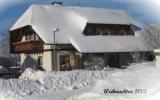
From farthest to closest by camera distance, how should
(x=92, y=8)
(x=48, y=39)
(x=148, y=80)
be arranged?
(x=92, y=8) → (x=48, y=39) → (x=148, y=80)

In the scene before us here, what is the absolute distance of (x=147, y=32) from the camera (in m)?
41.9

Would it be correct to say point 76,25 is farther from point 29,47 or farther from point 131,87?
point 131,87

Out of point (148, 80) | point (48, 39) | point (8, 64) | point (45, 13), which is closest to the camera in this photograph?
A: point (148, 80)

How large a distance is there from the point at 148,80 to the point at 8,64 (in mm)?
52217

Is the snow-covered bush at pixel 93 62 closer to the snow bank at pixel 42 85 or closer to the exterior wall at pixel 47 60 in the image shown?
the exterior wall at pixel 47 60

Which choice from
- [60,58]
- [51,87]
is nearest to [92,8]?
[60,58]

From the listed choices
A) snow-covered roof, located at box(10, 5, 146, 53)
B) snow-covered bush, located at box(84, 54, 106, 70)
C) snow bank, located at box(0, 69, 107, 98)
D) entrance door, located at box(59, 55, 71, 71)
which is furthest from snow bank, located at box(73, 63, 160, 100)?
entrance door, located at box(59, 55, 71, 71)

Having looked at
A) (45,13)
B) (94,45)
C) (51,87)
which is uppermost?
(45,13)

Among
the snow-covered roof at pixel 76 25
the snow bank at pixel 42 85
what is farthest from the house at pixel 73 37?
the snow bank at pixel 42 85

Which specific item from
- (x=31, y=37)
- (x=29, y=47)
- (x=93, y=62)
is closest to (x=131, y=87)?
(x=93, y=62)

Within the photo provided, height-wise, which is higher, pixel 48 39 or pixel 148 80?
pixel 48 39

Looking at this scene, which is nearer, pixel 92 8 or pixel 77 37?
pixel 77 37

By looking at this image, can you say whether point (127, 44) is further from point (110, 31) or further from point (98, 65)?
point (98, 65)

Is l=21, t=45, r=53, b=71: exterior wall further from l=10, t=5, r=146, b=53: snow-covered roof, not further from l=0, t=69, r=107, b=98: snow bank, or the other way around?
l=0, t=69, r=107, b=98: snow bank
